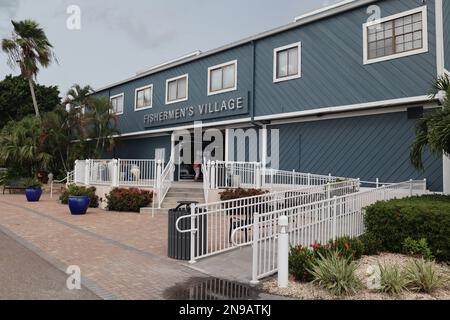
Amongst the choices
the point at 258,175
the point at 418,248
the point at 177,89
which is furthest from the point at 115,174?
the point at 418,248

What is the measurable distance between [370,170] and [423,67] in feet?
11.9

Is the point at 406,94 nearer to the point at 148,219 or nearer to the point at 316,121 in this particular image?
the point at 316,121

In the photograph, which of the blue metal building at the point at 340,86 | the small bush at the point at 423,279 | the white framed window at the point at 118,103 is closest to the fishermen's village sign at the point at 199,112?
the blue metal building at the point at 340,86

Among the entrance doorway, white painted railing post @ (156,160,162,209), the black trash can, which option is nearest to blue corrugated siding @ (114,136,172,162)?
the entrance doorway

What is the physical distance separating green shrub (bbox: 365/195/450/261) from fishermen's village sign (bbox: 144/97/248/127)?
10341 millimetres

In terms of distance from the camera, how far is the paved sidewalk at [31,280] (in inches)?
208

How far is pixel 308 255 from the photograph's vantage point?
20.4 ft

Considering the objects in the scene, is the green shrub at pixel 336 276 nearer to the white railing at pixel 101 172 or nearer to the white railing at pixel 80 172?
the white railing at pixel 101 172

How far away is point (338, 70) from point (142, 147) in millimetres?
14462

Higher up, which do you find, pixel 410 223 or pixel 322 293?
pixel 410 223

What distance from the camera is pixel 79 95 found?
80.7 feet

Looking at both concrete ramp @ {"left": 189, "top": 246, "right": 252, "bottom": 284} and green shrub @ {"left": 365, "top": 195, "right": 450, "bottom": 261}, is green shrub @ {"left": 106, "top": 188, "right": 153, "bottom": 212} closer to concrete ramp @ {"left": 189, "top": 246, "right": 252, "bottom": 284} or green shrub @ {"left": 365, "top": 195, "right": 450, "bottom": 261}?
concrete ramp @ {"left": 189, "top": 246, "right": 252, "bottom": 284}

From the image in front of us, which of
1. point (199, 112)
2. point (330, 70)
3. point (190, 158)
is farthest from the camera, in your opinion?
point (190, 158)

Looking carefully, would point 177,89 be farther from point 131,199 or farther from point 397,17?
point 397,17
